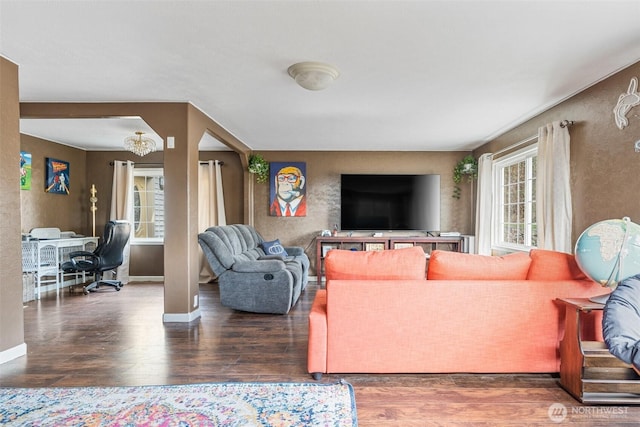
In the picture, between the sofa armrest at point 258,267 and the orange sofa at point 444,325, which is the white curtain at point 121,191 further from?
the orange sofa at point 444,325

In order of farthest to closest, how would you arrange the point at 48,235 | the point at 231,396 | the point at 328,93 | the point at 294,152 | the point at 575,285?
the point at 294,152, the point at 48,235, the point at 328,93, the point at 575,285, the point at 231,396

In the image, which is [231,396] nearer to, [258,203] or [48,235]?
[258,203]

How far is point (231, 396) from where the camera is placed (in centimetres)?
219

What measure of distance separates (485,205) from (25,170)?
22.7 ft

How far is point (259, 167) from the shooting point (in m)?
6.18

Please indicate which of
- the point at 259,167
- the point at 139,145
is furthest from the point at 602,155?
→ the point at 139,145

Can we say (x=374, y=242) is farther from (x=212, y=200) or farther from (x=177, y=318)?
(x=177, y=318)

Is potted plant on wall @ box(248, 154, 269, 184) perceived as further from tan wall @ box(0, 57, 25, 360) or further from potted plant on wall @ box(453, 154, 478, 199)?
tan wall @ box(0, 57, 25, 360)

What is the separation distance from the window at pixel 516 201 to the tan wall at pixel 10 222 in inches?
206

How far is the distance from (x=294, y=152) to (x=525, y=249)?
398 cm

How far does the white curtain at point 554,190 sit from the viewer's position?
11.5ft

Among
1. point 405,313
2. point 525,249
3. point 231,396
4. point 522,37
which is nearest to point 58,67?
point 231,396

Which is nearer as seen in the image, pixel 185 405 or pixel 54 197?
pixel 185 405

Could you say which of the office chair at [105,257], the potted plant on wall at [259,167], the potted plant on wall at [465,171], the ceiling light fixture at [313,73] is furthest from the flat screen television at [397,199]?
the office chair at [105,257]
